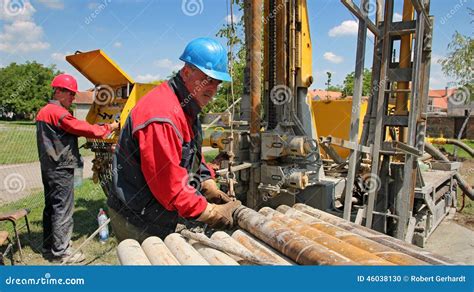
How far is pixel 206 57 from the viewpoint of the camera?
282cm

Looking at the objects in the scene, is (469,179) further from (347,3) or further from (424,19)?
(347,3)

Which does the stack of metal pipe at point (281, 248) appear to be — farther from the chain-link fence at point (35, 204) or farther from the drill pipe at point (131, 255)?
the chain-link fence at point (35, 204)

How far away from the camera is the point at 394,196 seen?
513 centimetres

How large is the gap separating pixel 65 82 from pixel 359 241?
4486 millimetres

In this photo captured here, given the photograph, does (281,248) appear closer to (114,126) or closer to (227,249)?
(227,249)

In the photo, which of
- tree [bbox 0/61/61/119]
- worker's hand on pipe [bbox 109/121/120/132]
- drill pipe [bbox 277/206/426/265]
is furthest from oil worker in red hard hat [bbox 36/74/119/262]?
tree [bbox 0/61/61/119]

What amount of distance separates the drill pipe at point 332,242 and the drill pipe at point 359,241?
0.19 ft

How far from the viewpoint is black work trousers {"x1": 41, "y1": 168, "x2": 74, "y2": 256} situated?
17.4 ft

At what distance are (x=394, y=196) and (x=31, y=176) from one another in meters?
10.8

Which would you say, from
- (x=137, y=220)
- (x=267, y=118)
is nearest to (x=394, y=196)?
(x=267, y=118)

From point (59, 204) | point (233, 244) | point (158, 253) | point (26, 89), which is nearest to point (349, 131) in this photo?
point (233, 244)

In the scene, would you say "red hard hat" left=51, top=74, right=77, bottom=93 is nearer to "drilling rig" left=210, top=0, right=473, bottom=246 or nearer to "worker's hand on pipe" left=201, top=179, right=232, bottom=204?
"drilling rig" left=210, top=0, right=473, bottom=246

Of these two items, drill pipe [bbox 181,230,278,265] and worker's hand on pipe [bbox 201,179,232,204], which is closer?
drill pipe [bbox 181,230,278,265]

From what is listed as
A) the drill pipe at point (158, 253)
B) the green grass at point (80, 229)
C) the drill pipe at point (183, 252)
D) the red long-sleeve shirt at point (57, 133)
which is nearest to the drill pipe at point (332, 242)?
the drill pipe at point (183, 252)
